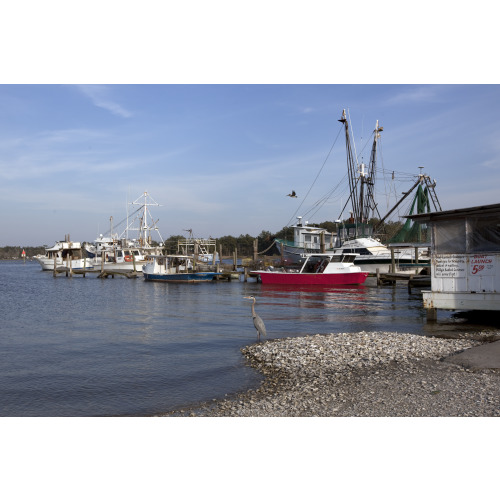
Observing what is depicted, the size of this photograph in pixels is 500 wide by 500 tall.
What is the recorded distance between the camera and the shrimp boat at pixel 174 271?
45938 millimetres

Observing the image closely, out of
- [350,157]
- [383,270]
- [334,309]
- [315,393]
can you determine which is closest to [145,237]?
[350,157]

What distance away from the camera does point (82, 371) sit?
11.6 meters

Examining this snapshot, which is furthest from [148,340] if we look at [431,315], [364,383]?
[431,315]

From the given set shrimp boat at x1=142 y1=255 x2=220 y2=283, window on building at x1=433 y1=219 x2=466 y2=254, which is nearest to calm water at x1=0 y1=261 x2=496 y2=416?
window on building at x1=433 y1=219 x2=466 y2=254

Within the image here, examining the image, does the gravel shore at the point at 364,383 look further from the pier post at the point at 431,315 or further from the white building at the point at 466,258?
the pier post at the point at 431,315

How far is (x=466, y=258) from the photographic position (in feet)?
49.8

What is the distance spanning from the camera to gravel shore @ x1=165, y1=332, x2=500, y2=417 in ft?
24.0

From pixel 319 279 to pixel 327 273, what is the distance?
31.2 inches

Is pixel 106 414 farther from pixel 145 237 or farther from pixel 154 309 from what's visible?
pixel 145 237

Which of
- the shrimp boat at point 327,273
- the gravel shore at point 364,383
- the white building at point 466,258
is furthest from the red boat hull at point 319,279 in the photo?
the gravel shore at point 364,383

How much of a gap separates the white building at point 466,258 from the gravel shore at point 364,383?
9.32ft

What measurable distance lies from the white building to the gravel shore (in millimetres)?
2842

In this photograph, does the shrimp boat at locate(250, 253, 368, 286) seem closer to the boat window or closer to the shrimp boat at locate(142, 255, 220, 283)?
the boat window

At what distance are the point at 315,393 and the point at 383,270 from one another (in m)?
36.3
